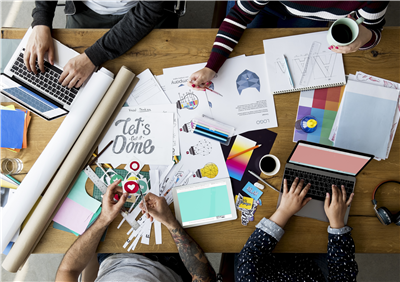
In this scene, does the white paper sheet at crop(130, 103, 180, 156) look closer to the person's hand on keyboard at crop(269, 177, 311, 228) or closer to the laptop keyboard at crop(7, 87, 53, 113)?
the laptop keyboard at crop(7, 87, 53, 113)

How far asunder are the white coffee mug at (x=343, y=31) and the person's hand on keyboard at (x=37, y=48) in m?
1.07

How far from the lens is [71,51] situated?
0.99 metres

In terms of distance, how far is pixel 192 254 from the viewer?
36.7 inches

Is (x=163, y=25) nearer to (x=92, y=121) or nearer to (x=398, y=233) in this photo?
(x=92, y=121)

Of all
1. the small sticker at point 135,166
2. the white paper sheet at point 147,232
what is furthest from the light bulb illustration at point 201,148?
the white paper sheet at point 147,232

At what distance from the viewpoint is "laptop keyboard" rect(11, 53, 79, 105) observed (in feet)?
3.10

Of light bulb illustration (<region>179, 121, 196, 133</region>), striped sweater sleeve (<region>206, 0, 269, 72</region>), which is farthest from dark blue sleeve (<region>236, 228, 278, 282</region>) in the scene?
Answer: striped sweater sleeve (<region>206, 0, 269, 72</region>)

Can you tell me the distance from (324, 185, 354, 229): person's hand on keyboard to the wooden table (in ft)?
0.16

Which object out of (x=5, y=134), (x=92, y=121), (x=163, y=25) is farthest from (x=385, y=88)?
(x=5, y=134)

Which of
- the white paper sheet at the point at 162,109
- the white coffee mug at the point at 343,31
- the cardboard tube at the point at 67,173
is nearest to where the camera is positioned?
the white coffee mug at the point at 343,31

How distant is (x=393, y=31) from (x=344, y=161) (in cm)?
59

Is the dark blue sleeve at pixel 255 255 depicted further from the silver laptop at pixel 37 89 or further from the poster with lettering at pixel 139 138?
the silver laptop at pixel 37 89

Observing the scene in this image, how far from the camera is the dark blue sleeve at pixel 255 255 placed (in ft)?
3.00

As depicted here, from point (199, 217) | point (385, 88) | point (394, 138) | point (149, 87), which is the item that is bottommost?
point (199, 217)
